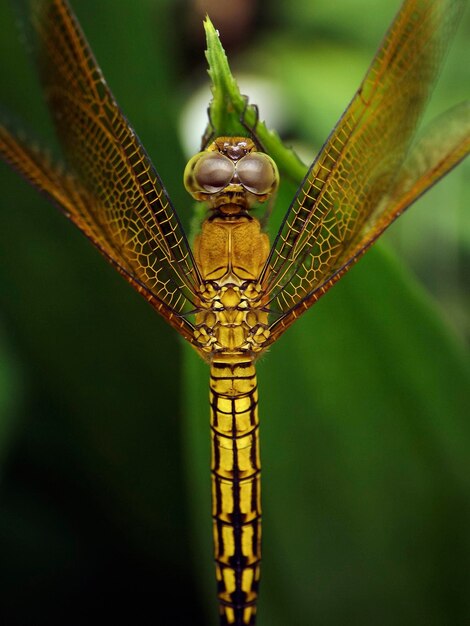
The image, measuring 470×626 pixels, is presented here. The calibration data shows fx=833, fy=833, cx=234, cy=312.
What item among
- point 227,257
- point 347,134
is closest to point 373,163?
point 347,134

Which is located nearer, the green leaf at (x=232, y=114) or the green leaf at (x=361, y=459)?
the green leaf at (x=232, y=114)

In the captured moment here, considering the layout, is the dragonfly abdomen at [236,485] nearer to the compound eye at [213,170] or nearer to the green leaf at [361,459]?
the green leaf at [361,459]

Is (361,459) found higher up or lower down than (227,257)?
lower down

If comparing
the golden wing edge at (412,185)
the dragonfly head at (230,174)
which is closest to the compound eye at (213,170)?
the dragonfly head at (230,174)

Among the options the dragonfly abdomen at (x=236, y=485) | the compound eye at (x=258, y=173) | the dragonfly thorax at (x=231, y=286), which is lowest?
the dragonfly abdomen at (x=236, y=485)

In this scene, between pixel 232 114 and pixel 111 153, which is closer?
pixel 232 114

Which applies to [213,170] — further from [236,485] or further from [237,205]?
[236,485]
